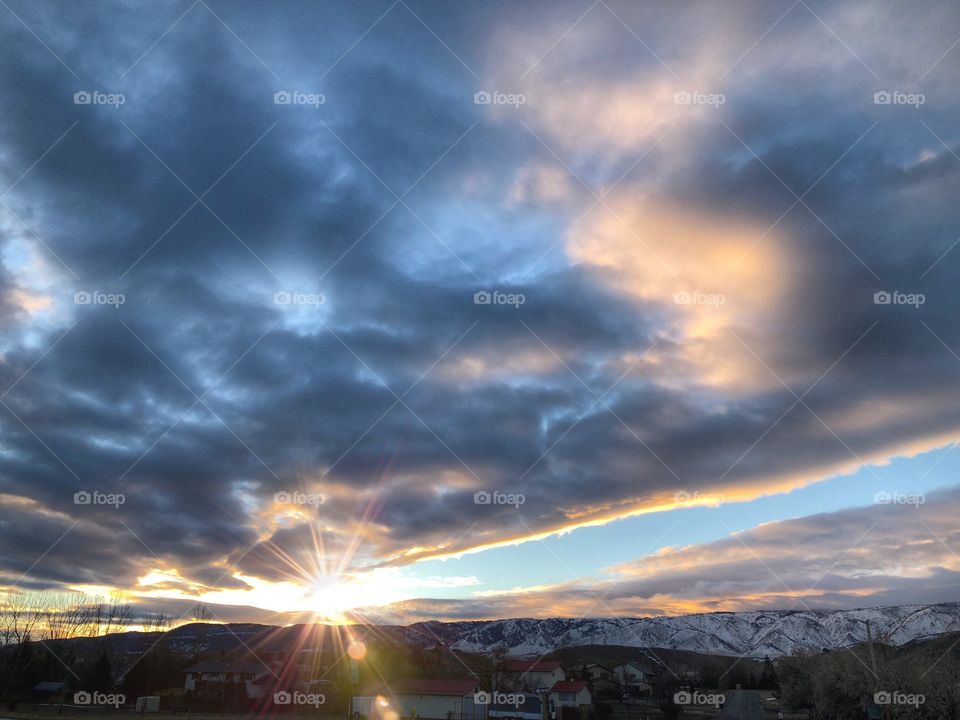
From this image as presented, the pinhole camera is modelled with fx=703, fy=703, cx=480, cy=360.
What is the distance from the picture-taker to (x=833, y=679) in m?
71.5

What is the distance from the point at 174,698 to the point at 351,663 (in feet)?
83.3

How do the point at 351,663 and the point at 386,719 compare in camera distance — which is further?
the point at 351,663

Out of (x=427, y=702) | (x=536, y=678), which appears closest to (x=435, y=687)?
(x=427, y=702)

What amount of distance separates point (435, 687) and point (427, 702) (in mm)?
2469

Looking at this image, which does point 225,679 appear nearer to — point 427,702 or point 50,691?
point 50,691

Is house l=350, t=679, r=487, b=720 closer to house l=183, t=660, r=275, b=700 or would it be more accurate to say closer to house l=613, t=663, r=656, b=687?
house l=183, t=660, r=275, b=700

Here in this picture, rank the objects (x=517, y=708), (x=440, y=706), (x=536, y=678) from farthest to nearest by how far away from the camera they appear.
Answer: (x=536, y=678)
(x=440, y=706)
(x=517, y=708)

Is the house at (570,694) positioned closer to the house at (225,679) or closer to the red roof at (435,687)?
the red roof at (435,687)

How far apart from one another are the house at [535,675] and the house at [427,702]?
67.7 ft

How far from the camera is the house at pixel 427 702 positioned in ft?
269

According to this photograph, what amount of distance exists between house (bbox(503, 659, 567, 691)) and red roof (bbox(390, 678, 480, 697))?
1735 centimetres

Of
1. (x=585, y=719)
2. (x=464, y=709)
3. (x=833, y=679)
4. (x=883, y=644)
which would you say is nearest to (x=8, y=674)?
(x=464, y=709)

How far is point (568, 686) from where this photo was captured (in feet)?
334

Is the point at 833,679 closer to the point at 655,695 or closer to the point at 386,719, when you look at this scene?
the point at 386,719
